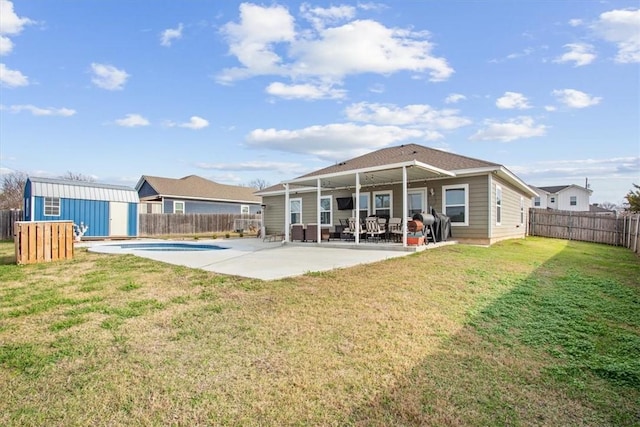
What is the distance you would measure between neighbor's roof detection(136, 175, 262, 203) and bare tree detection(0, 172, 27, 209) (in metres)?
15.4

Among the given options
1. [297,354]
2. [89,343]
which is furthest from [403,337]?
[89,343]

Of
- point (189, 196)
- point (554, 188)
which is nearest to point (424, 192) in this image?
point (189, 196)

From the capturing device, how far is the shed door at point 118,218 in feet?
62.7

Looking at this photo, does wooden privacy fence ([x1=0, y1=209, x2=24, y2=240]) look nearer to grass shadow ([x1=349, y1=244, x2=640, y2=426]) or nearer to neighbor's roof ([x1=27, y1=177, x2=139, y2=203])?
neighbor's roof ([x1=27, y1=177, x2=139, y2=203])

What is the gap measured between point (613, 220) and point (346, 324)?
680 inches

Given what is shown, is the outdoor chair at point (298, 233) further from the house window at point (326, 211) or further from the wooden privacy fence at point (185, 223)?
the wooden privacy fence at point (185, 223)

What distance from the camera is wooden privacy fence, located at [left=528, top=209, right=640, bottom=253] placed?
15.0 m

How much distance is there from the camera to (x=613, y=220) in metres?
15.7

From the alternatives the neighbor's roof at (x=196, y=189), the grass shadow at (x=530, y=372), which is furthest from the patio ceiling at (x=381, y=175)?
the neighbor's roof at (x=196, y=189)

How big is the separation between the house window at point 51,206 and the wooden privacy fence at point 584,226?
24006 millimetres

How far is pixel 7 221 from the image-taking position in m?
18.0

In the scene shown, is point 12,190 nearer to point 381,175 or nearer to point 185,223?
point 185,223

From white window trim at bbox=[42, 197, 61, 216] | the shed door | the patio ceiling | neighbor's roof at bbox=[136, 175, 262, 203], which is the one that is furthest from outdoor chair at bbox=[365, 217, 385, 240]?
white window trim at bbox=[42, 197, 61, 216]

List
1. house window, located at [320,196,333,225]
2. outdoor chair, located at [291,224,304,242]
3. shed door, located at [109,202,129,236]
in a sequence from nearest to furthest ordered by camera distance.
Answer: outdoor chair, located at [291,224,304,242], house window, located at [320,196,333,225], shed door, located at [109,202,129,236]
